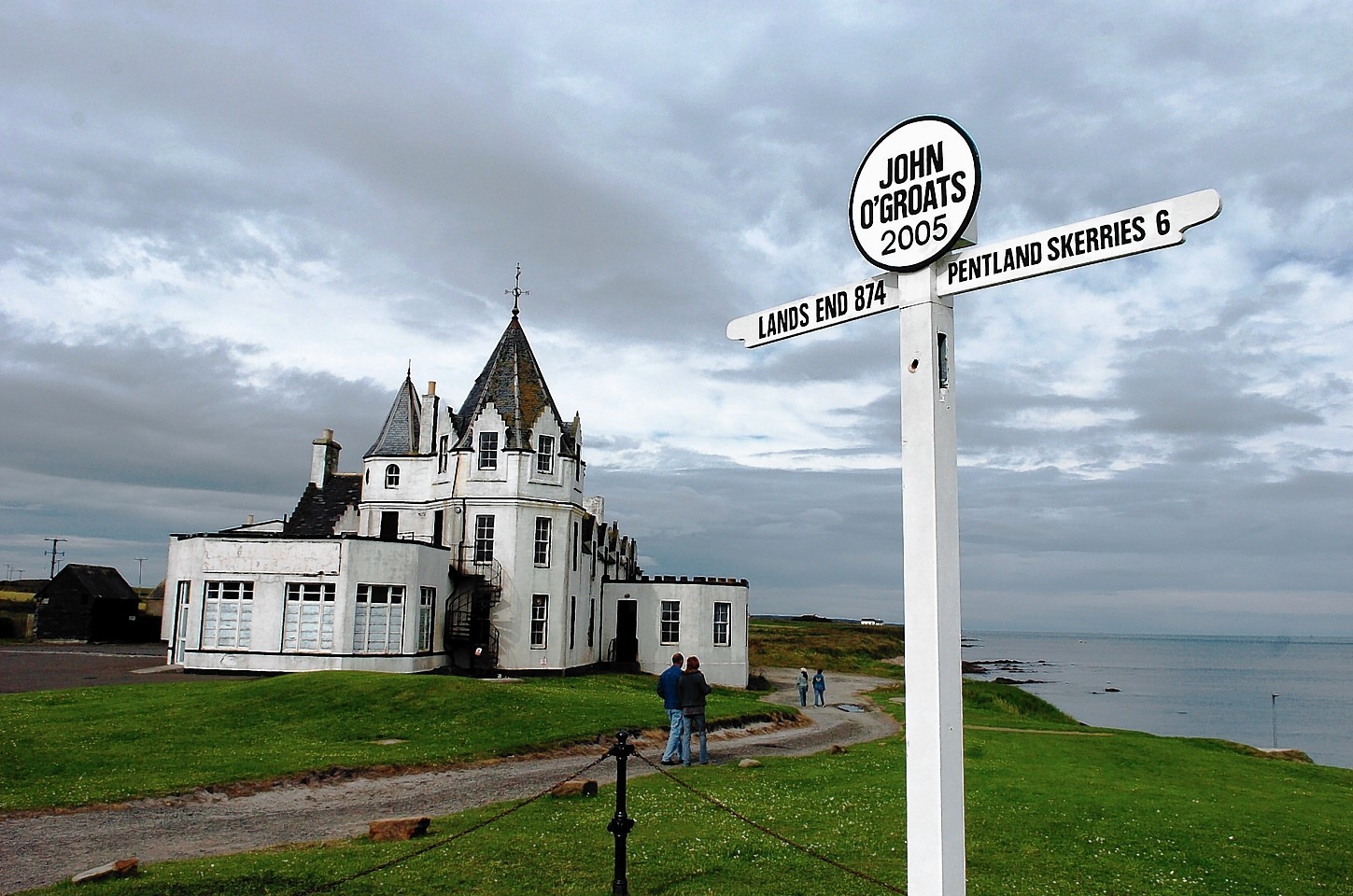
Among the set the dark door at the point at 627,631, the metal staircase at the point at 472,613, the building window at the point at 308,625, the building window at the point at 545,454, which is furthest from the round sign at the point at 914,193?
the dark door at the point at 627,631

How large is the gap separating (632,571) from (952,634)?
6081 cm

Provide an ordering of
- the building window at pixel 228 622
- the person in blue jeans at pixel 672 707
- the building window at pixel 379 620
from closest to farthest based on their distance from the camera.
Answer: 1. the person in blue jeans at pixel 672 707
2. the building window at pixel 228 622
3. the building window at pixel 379 620

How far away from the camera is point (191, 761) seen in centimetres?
1794

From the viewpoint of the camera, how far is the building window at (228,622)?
35.7 meters

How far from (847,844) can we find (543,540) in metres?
30.0

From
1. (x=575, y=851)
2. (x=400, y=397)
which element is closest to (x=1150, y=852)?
(x=575, y=851)

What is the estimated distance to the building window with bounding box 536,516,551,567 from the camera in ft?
133

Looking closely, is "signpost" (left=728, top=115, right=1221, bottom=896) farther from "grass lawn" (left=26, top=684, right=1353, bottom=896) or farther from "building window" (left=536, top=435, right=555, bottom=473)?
"building window" (left=536, top=435, right=555, bottom=473)

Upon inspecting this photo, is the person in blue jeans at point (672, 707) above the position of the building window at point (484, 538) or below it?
below

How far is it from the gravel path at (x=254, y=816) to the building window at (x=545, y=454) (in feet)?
71.5

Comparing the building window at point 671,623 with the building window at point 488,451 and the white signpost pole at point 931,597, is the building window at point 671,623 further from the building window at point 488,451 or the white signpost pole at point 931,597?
the white signpost pole at point 931,597

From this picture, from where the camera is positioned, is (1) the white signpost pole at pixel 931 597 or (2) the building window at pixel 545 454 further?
(2) the building window at pixel 545 454

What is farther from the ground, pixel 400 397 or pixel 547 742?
pixel 400 397

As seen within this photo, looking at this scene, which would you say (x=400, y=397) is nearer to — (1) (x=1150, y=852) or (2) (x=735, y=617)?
(2) (x=735, y=617)
